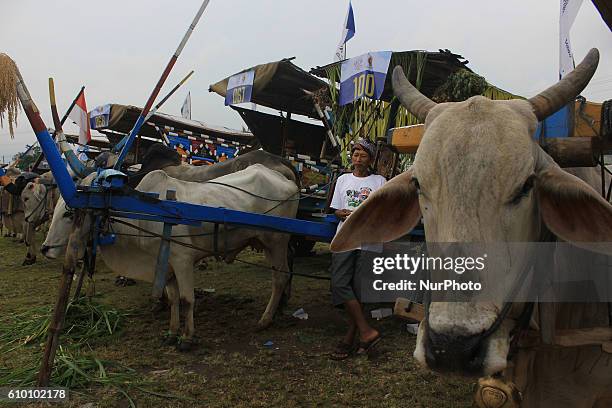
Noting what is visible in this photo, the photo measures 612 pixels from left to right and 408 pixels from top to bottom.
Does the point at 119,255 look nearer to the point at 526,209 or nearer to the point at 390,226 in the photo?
the point at 390,226

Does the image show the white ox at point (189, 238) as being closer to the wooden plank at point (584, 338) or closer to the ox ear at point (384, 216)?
the ox ear at point (384, 216)

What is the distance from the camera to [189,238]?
4453 millimetres

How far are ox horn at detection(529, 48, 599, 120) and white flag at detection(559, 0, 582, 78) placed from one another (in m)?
2.08

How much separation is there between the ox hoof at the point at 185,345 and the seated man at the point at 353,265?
1.28 meters

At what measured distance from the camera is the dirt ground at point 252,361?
3244mm

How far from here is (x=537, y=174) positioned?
5.10 feet

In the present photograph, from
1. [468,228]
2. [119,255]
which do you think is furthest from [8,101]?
[468,228]

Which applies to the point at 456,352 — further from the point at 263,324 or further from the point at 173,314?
the point at 263,324

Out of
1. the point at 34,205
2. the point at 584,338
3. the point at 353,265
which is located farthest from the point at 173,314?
the point at 34,205

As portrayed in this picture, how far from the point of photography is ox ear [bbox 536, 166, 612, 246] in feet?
4.80

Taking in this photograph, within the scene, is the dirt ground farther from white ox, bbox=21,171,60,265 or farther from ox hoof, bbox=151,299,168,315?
white ox, bbox=21,171,60,265

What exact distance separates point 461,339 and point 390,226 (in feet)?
2.40

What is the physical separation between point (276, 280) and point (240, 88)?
11.5ft
